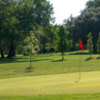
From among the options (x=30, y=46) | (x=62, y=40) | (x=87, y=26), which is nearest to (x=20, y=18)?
(x=62, y=40)

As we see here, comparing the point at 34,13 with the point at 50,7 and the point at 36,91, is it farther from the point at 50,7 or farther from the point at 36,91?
the point at 36,91

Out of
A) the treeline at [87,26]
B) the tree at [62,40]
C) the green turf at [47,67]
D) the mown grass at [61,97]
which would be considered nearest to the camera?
the mown grass at [61,97]

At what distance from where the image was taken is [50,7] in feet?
193

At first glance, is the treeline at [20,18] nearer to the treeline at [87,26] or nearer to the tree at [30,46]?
the treeline at [87,26]

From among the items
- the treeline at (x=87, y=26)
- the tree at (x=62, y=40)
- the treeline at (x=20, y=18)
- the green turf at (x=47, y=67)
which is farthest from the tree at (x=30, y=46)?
the treeline at (x=87, y=26)

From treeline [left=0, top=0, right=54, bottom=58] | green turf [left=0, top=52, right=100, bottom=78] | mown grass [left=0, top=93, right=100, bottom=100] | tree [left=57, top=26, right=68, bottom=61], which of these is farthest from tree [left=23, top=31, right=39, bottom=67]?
mown grass [left=0, top=93, right=100, bottom=100]

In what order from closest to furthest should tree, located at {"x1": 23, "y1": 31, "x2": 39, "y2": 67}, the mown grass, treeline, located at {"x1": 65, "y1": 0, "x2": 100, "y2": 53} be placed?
the mown grass, tree, located at {"x1": 23, "y1": 31, "x2": 39, "y2": 67}, treeline, located at {"x1": 65, "y1": 0, "x2": 100, "y2": 53}

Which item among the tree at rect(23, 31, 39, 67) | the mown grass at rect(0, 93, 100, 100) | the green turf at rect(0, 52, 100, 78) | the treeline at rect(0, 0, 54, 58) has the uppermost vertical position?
the treeline at rect(0, 0, 54, 58)

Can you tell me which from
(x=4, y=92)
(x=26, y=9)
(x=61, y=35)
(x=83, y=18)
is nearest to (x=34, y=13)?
(x=26, y=9)

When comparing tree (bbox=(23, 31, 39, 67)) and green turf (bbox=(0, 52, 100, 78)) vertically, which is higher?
tree (bbox=(23, 31, 39, 67))

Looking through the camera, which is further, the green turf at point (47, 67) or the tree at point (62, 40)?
the tree at point (62, 40)

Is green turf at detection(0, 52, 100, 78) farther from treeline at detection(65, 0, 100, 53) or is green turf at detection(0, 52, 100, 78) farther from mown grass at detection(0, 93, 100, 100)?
treeline at detection(65, 0, 100, 53)

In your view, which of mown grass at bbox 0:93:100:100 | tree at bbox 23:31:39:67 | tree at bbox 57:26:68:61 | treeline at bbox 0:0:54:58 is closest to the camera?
mown grass at bbox 0:93:100:100

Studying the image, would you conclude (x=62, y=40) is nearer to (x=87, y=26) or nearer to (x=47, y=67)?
(x=47, y=67)
